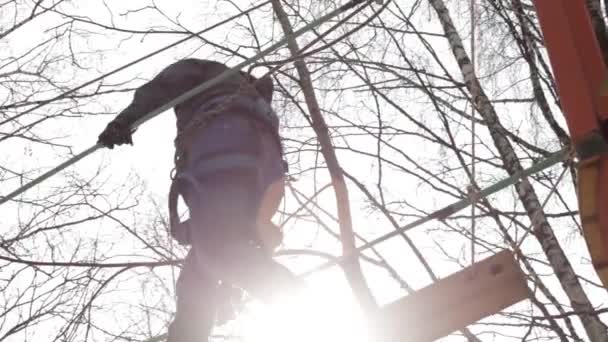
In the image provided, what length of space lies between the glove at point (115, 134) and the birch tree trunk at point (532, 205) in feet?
4.07

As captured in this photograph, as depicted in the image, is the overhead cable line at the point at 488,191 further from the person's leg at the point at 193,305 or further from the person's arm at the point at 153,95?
the person's arm at the point at 153,95

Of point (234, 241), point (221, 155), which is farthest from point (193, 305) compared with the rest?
point (221, 155)

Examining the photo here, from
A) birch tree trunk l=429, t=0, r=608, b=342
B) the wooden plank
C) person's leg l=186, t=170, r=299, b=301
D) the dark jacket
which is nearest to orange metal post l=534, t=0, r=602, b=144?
the wooden plank

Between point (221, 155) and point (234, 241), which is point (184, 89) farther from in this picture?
point (234, 241)

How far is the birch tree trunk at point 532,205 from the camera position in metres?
3.13

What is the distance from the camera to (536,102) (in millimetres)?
4148

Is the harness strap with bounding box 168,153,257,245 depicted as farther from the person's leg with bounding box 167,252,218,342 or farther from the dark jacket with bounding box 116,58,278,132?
the dark jacket with bounding box 116,58,278,132

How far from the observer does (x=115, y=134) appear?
2.41 metres

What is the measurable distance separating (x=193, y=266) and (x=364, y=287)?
2.32ft

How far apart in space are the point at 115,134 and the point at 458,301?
1305 millimetres

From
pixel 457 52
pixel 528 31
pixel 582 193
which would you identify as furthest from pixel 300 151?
pixel 582 193

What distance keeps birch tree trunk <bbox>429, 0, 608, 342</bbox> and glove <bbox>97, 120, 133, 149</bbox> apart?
4.07ft

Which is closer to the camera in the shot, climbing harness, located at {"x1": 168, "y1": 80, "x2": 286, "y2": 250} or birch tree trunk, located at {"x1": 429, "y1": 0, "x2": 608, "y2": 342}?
climbing harness, located at {"x1": 168, "y1": 80, "x2": 286, "y2": 250}

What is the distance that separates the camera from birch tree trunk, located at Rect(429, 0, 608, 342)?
10.3ft
